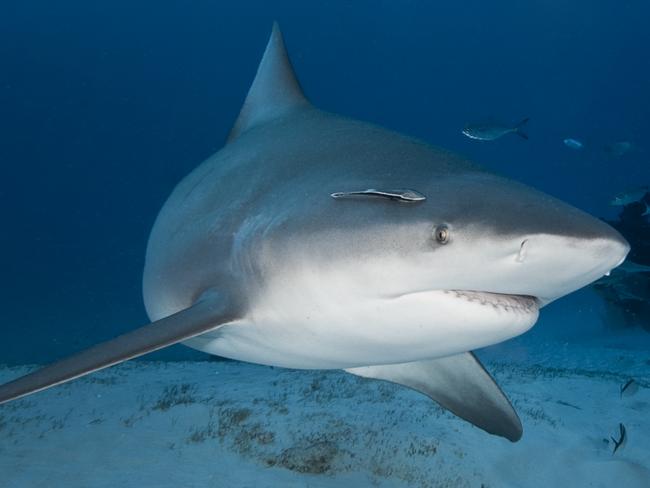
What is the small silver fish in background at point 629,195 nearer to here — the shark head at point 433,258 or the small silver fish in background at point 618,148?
the small silver fish in background at point 618,148

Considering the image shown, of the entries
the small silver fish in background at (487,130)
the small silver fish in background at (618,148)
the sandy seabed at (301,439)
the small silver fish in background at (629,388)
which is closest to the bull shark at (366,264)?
the sandy seabed at (301,439)

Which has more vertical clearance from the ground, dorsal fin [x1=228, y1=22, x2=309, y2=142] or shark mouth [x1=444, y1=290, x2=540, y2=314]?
dorsal fin [x1=228, y1=22, x2=309, y2=142]

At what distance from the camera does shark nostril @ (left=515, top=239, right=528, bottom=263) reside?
5.41 feet

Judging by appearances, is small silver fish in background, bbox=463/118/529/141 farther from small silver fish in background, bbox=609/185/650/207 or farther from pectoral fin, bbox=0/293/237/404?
pectoral fin, bbox=0/293/237/404

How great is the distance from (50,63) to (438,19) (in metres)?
58.4

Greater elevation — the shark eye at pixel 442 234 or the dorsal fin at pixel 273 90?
the dorsal fin at pixel 273 90

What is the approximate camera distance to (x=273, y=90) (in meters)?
4.54

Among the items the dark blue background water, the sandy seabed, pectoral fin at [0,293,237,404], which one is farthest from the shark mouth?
the dark blue background water

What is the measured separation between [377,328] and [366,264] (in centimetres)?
37

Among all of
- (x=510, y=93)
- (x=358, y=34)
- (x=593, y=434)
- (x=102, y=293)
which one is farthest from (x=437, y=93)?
(x=593, y=434)

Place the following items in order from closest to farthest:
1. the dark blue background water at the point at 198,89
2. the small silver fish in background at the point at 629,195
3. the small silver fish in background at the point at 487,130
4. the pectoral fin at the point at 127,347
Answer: the pectoral fin at the point at 127,347 < the small silver fish in background at the point at 629,195 < the small silver fish in background at the point at 487,130 < the dark blue background water at the point at 198,89

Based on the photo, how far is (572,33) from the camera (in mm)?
83500

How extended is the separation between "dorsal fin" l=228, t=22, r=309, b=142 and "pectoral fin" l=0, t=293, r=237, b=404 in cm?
226

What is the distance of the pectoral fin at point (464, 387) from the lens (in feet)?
10.7
